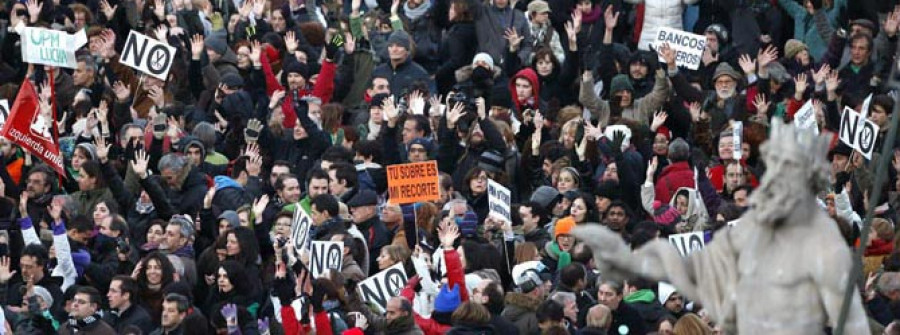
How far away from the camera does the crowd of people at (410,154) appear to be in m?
18.7

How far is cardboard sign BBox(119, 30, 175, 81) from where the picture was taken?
24.5 metres

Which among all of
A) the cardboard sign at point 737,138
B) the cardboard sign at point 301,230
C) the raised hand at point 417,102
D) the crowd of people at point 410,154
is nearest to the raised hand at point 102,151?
the crowd of people at point 410,154

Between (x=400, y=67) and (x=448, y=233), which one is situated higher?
(x=400, y=67)

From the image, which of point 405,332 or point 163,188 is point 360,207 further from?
point 405,332

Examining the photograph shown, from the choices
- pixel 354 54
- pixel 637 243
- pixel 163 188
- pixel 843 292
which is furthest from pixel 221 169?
pixel 843 292

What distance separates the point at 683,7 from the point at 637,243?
8.55 meters

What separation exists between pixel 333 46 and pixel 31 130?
421 centimetres

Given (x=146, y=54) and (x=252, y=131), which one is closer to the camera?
(x=252, y=131)

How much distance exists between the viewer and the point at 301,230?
19.5m

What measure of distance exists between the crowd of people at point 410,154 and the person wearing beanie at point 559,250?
21 mm

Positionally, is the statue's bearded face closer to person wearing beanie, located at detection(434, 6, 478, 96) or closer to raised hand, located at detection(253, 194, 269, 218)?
raised hand, located at detection(253, 194, 269, 218)

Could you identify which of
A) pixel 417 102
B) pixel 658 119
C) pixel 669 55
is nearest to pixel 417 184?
pixel 658 119

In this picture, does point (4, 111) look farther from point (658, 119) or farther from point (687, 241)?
point (687, 241)

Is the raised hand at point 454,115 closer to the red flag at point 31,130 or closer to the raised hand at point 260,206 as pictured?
the raised hand at point 260,206
